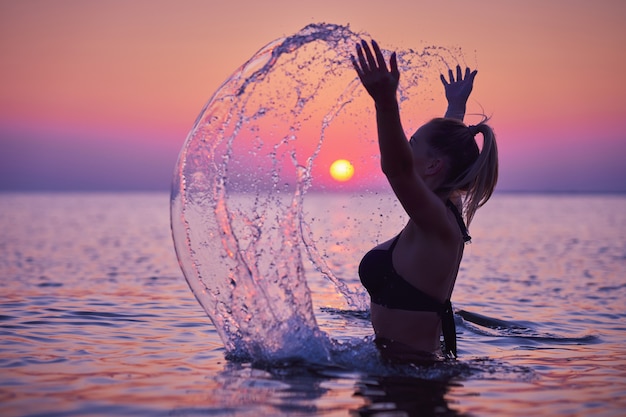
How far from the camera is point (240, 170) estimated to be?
259 inches

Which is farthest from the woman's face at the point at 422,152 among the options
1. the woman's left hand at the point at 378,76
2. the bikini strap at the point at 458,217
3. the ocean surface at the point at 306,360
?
the ocean surface at the point at 306,360

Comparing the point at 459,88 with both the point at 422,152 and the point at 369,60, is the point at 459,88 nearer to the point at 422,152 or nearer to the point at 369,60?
the point at 422,152

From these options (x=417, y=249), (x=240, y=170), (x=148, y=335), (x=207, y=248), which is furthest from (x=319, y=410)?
(x=148, y=335)

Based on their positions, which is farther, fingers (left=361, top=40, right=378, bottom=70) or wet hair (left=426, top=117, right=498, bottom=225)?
wet hair (left=426, top=117, right=498, bottom=225)

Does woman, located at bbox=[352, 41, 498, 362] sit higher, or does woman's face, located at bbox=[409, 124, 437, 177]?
woman's face, located at bbox=[409, 124, 437, 177]

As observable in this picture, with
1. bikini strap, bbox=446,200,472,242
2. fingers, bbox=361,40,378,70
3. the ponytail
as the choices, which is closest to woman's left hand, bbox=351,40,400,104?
fingers, bbox=361,40,378,70

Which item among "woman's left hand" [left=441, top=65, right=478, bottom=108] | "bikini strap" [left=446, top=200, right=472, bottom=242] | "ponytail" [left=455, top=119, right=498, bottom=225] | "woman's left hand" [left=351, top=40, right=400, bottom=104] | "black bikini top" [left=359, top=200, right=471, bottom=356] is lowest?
"black bikini top" [left=359, top=200, right=471, bottom=356]

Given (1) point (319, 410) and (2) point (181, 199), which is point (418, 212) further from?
(2) point (181, 199)

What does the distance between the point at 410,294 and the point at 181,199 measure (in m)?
2.04

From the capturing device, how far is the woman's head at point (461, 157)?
18.4 ft

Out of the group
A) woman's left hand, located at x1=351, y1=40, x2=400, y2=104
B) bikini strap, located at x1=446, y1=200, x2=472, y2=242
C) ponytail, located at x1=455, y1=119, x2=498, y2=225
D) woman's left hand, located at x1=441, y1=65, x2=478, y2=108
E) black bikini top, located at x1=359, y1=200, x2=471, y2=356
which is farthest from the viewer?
woman's left hand, located at x1=441, y1=65, x2=478, y2=108

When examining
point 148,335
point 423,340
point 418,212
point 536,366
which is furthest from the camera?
point 148,335

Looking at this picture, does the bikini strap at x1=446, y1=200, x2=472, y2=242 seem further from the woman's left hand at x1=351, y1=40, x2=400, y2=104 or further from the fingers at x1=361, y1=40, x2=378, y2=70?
the fingers at x1=361, y1=40, x2=378, y2=70

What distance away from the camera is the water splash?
627 centimetres
